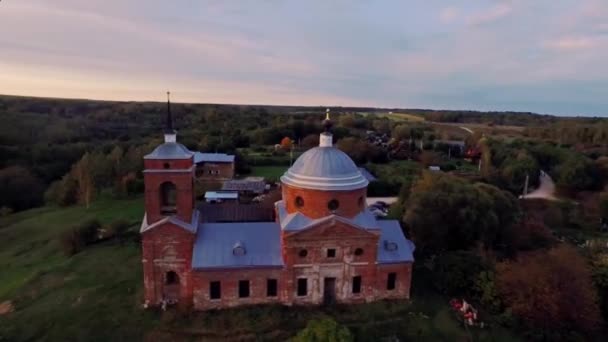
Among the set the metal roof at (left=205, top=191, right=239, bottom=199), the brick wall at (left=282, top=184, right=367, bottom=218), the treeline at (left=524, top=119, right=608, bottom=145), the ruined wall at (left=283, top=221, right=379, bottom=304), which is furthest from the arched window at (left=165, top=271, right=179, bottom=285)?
the treeline at (left=524, top=119, right=608, bottom=145)

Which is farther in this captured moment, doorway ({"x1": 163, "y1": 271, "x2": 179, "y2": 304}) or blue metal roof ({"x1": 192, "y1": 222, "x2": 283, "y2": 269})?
doorway ({"x1": 163, "y1": 271, "x2": 179, "y2": 304})

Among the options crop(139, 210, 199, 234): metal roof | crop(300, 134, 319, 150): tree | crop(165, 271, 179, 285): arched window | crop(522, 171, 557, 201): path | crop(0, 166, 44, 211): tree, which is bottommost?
crop(0, 166, 44, 211): tree

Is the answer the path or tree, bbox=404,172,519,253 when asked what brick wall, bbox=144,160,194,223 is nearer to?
tree, bbox=404,172,519,253

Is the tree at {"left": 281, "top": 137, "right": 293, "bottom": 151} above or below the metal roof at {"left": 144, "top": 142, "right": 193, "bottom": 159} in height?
below

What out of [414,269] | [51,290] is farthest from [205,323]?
[414,269]

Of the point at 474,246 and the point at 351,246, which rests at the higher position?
the point at 351,246

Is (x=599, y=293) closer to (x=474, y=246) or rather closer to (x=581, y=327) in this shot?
(x=581, y=327)

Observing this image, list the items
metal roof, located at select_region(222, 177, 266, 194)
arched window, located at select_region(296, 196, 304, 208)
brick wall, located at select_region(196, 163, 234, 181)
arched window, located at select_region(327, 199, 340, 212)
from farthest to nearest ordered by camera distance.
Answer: brick wall, located at select_region(196, 163, 234, 181), metal roof, located at select_region(222, 177, 266, 194), arched window, located at select_region(296, 196, 304, 208), arched window, located at select_region(327, 199, 340, 212)
